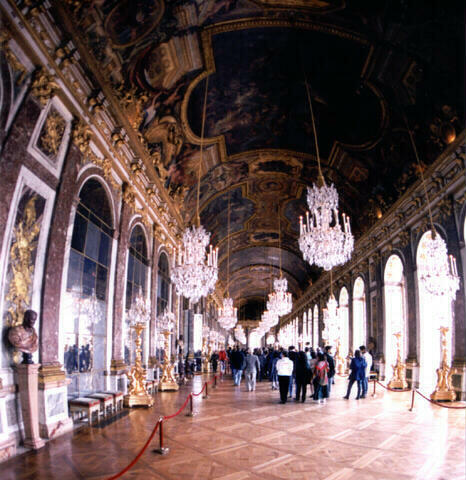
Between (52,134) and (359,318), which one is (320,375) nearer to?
(52,134)

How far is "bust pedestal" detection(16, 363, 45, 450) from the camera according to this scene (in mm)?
5668

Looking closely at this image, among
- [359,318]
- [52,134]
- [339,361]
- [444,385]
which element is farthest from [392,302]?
[52,134]

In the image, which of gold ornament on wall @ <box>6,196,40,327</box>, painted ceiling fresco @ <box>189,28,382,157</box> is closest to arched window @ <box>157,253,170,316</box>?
painted ceiling fresco @ <box>189,28,382,157</box>

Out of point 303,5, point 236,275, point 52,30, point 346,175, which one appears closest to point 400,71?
point 303,5

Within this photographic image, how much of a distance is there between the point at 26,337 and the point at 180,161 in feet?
31.9

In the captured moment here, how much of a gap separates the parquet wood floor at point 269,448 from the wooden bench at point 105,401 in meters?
0.46

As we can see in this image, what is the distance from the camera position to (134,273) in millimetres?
12172

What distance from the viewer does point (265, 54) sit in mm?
11156

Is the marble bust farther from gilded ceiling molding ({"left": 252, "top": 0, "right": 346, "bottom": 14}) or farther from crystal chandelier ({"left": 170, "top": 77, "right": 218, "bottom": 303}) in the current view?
gilded ceiling molding ({"left": 252, "top": 0, "right": 346, "bottom": 14})

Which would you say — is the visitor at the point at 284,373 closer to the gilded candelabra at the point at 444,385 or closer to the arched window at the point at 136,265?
the gilded candelabra at the point at 444,385

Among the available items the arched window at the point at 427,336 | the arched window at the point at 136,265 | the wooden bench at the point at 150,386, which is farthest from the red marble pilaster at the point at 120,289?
the arched window at the point at 427,336

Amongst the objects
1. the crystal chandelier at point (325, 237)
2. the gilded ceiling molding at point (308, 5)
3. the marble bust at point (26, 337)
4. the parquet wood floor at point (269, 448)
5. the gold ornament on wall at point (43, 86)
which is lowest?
the parquet wood floor at point (269, 448)

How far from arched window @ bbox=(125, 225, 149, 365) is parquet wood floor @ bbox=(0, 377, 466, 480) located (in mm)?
2894

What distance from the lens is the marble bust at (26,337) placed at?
5688mm
